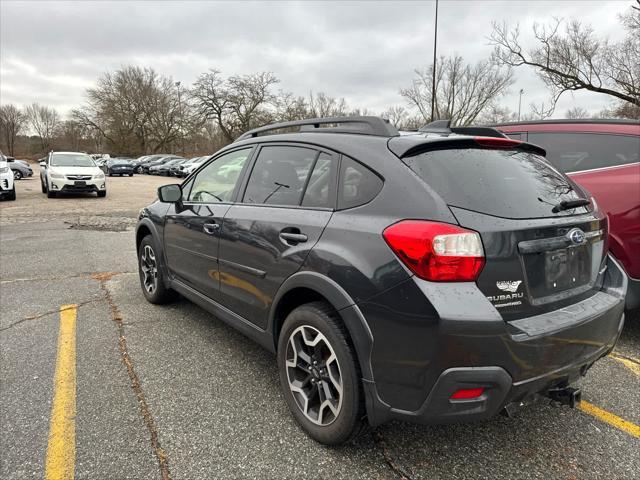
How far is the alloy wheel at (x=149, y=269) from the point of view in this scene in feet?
14.5

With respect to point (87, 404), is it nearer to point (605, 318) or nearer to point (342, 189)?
point (342, 189)

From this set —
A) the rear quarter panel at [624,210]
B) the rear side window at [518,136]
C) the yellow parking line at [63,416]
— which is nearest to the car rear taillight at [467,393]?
the yellow parking line at [63,416]

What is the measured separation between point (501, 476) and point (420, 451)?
0.39 meters

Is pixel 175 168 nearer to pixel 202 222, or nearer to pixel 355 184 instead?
pixel 202 222

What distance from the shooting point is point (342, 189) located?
2.33 m

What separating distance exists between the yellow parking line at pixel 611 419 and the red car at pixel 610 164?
40.4 inches

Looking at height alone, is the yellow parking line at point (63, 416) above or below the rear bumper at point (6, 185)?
below

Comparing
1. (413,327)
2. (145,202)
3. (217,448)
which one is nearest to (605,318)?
(413,327)

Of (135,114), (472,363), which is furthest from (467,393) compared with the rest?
(135,114)

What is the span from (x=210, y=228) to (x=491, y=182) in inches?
78.7

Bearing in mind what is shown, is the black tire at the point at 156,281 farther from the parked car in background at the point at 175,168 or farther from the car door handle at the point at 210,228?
the parked car in background at the point at 175,168

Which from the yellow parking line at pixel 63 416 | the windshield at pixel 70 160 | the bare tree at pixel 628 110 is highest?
the bare tree at pixel 628 110

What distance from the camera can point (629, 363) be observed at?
3332 millimetres

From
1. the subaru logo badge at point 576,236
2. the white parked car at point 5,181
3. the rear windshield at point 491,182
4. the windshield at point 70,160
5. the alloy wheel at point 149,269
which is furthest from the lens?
the windshield at point 70,160
